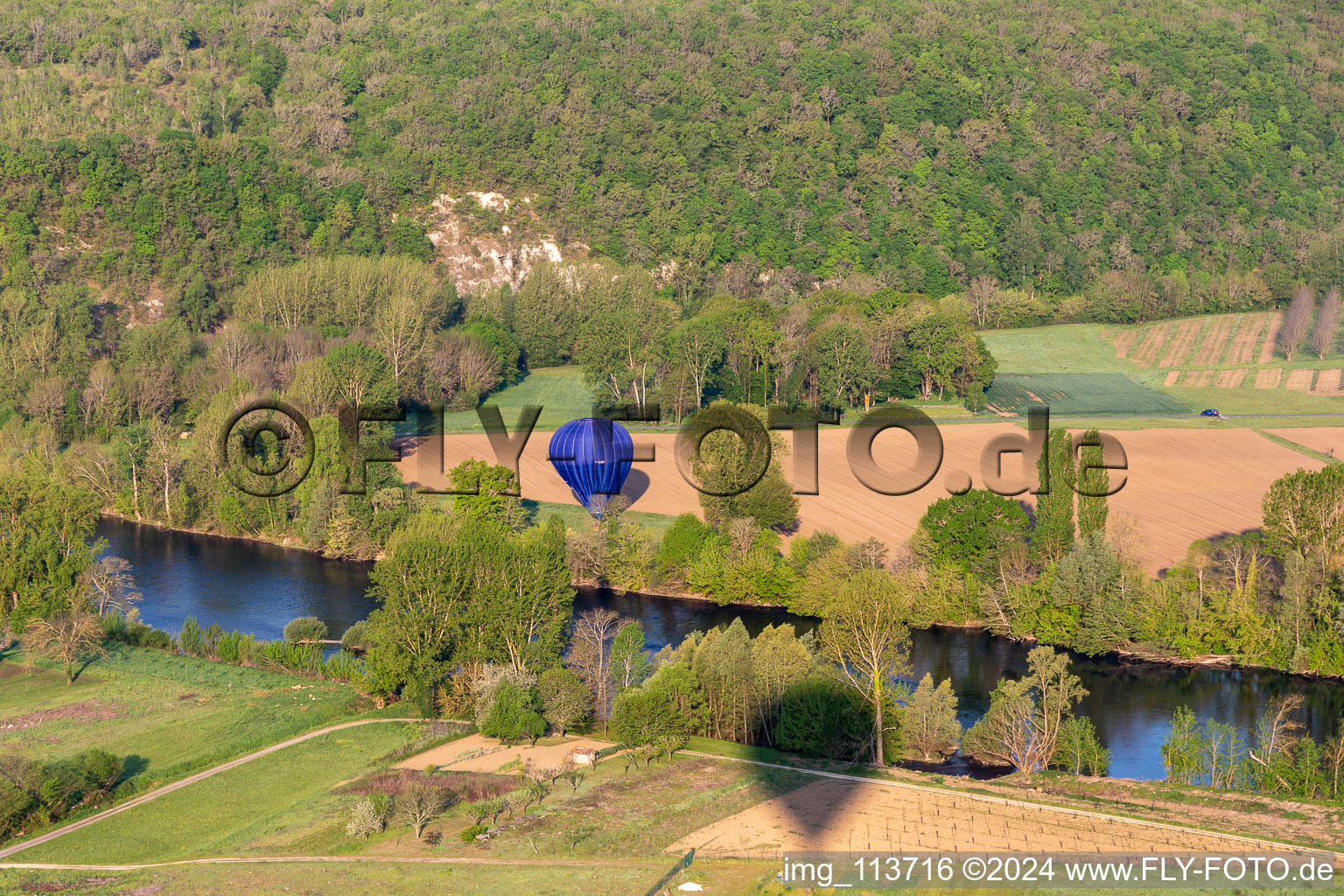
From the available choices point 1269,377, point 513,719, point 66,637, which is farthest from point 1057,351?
point 66,637

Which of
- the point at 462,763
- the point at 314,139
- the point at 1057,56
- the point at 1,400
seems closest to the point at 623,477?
the point at 462,763

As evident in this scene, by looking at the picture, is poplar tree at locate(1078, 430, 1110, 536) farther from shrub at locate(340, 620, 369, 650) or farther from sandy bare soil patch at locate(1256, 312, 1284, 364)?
sandy bare soil patch at locate(1256, 312, 1284, 364)

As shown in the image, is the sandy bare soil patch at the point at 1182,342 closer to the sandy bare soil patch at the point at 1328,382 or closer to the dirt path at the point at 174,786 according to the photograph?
the sandy bare soil patch at the point at 1328,382

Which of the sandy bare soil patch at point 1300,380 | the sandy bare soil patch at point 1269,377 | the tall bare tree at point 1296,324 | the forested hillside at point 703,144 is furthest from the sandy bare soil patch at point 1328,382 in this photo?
the forested hillside at point 703,144

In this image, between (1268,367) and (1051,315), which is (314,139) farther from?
(1268,367)

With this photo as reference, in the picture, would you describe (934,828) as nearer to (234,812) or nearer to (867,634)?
(867,634)
